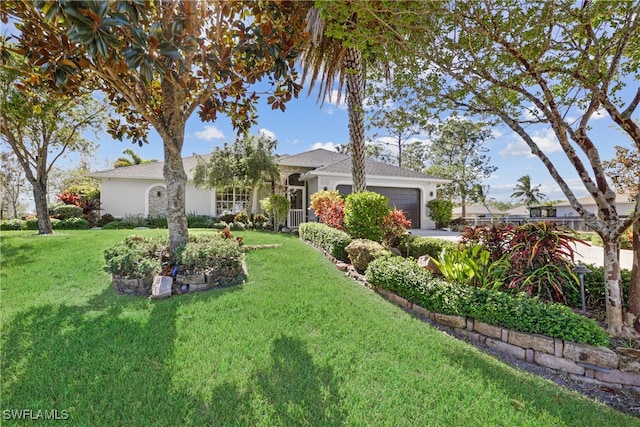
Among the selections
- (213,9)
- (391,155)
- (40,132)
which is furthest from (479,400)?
(391,155)

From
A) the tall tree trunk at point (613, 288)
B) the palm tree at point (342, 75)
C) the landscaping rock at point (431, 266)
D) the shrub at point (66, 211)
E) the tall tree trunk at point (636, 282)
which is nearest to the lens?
the tall tree trunk at point (613, 288)

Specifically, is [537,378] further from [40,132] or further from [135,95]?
[40,132]

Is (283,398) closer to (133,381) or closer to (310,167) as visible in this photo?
(133,381)

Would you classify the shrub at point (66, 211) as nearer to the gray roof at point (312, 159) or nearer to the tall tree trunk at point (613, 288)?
the gray roof at point (312, 159)

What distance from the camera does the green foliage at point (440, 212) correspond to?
54.3 ft

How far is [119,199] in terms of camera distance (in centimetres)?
1608

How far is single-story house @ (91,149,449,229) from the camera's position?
1581 centimetres

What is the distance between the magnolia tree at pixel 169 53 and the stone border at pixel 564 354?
4.86 metres

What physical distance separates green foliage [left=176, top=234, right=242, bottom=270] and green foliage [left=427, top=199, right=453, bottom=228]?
13945 millimetres

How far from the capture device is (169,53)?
10.0ft

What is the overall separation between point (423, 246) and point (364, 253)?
1.85 meters

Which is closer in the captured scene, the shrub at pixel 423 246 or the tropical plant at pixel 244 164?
the shrub at pixel 423 246

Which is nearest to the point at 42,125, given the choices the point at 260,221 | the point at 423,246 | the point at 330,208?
the point at 260,221

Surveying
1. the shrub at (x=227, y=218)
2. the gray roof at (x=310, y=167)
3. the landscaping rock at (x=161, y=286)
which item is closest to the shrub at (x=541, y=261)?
the landscaping rock at (x=161, y=286)
